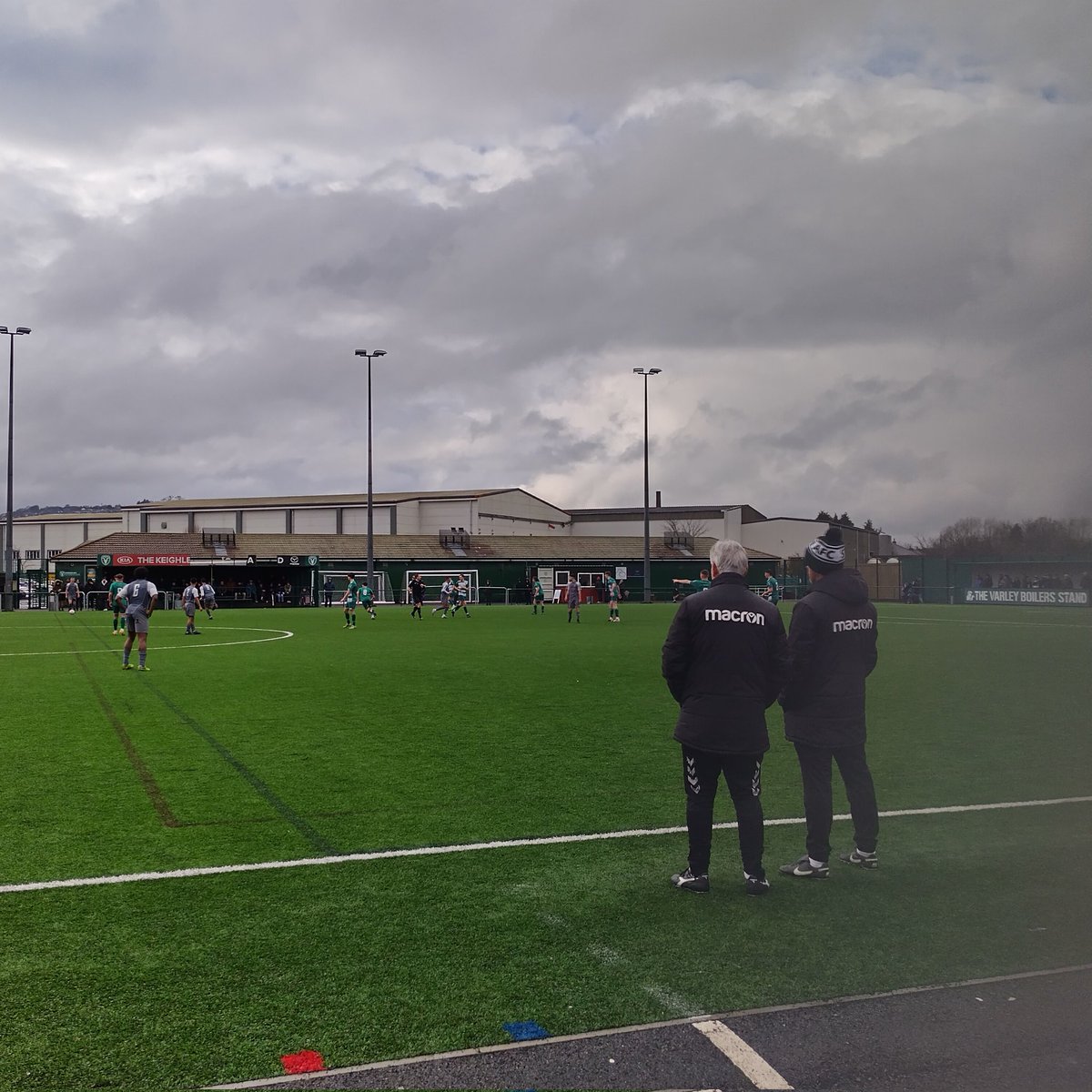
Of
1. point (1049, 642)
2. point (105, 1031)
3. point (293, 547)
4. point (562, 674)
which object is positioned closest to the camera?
point (105, 1031)

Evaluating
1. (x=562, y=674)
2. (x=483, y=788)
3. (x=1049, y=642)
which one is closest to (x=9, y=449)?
(x=562, y=674)

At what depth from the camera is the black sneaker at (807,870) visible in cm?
625

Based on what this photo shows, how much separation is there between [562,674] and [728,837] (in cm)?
1136

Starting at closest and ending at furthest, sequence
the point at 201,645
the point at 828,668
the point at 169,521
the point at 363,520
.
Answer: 1. the point at 828,668
2. the point at 201,645
3. the point at 363,520
4. the point at 169,521

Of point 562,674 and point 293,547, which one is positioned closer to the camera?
point 562,674

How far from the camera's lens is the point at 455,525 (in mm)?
92500

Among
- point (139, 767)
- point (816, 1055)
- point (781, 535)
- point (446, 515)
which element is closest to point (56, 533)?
point (446, 515)

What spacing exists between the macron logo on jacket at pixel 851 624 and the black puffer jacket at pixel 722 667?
59 cm

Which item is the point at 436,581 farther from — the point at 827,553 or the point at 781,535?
the point at 827,553

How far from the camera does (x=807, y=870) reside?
6266 mm

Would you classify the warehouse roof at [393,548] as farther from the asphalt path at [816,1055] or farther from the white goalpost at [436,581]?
the asphalt path at [816,1055]

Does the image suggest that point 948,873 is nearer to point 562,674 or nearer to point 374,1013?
point 374,1013

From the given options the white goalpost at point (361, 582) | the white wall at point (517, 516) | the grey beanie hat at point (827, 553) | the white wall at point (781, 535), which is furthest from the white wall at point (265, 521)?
the grey beanie hat at point (827, 553)

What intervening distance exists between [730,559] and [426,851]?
2762mm
